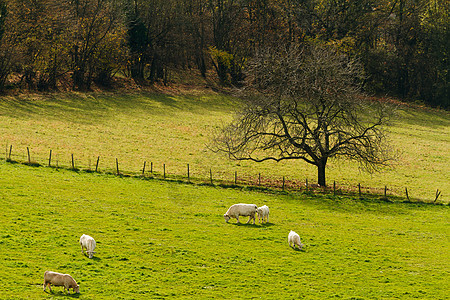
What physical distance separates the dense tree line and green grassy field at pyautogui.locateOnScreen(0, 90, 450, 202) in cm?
807

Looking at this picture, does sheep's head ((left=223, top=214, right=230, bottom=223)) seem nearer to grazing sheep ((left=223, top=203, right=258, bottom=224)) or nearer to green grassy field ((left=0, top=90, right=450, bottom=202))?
grazing sheep ((left=223, top=203, right=258, bottom=224))

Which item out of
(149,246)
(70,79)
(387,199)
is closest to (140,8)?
(70,79)

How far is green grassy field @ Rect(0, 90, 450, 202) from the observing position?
50.6 m

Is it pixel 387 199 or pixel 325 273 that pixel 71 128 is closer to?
pixel 387 199

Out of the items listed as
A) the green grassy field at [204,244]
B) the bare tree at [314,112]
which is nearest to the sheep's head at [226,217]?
the green grassy field at [204,244]

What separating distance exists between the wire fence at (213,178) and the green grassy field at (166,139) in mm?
243

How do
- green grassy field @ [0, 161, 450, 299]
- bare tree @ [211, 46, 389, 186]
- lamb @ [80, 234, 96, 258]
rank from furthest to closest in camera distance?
1. bare tree @ [211, 46, 389, 186]
2. lamb @ [80, 234, 96, 258]
3. green grassy field @ [0, 161, 450, 299]

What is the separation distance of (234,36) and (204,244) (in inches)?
3132

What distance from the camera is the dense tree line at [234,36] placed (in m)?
86.7

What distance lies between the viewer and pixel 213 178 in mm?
47562

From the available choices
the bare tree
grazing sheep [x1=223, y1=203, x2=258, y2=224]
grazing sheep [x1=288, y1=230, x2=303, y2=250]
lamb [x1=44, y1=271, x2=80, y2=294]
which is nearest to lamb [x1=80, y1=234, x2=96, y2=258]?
lamb [x1=44, y1=271, x2=80, y2=294]

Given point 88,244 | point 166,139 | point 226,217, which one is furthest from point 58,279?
point 166,139

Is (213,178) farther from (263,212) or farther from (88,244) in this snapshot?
(88,244)

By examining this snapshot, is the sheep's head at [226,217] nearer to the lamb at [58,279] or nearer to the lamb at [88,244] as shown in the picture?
the lamb at [88,244]
